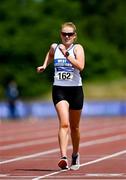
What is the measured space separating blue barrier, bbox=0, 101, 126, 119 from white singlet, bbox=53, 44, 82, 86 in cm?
2785

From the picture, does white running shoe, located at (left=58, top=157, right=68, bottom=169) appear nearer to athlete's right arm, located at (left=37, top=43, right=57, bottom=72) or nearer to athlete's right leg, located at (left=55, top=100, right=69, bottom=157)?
athlete's right leg, located at (left=55, top=100, right=69, bottom=157)

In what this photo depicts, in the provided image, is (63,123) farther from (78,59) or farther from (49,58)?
(49,58)

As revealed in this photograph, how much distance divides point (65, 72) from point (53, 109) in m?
28.7

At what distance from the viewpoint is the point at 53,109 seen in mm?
39312

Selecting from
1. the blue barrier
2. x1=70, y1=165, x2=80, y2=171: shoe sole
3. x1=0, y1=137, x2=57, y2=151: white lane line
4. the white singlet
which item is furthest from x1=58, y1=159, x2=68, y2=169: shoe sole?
the blue barrier

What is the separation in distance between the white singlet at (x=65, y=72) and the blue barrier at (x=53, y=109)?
91.4ft

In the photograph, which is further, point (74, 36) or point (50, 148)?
point (50, 148)

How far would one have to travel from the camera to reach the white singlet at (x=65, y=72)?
10.7 meters

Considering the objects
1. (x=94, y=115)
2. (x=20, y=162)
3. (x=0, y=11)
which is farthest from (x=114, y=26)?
(x=20, y=162)

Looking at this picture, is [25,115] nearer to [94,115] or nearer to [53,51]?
[94,115]

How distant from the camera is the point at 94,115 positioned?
39.1m

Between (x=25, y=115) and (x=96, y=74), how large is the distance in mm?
31086

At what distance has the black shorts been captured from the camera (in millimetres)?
10703

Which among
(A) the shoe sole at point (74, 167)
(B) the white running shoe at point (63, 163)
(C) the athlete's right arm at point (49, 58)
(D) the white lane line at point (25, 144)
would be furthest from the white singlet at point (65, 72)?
(D) the white lane line at point (25, 144)
